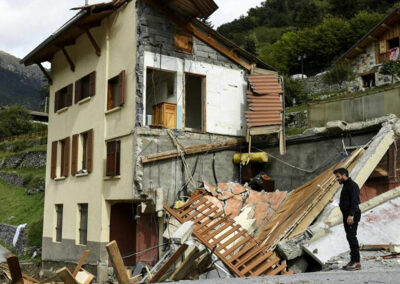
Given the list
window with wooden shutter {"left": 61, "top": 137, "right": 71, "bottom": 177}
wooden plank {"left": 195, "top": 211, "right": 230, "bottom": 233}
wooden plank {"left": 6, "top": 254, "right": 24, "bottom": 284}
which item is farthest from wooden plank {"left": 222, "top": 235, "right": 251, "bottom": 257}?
window with wooden shutter {"left": 61, "top": 137, "right": 71, "bottom": 177}

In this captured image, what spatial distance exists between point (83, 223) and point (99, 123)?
408 cm

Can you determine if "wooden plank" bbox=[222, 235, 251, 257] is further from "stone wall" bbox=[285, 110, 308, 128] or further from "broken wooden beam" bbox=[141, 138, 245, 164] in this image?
"stone wall" bbox=[285, 110, 308, 128]

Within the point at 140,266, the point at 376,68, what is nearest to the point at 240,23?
the point at 376,68

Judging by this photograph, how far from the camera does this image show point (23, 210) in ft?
109

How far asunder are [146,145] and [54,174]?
7.49 m

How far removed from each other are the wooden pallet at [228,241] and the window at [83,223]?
5.20m

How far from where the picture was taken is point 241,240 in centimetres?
1189

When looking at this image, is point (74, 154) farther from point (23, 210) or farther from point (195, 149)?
point (23, 210)

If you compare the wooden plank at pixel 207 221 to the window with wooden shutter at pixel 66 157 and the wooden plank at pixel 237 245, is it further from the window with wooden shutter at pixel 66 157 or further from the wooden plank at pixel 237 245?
the window with wooden shutter at pixel 66 157

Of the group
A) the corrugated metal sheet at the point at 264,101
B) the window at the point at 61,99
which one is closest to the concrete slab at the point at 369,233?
the corrugated metal sheet at the point at 264,101

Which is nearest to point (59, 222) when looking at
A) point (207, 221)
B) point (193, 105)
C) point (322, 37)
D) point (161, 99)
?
point (161, 99)

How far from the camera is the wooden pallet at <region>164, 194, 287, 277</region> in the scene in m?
10.8

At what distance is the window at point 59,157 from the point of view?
2070 centimetres

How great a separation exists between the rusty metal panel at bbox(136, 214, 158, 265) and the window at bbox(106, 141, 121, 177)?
1.79 m
